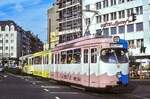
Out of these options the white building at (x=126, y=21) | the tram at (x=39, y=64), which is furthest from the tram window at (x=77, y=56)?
the white building at (x=126, y=21)

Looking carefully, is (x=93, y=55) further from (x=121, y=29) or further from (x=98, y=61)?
(x=121, y=29)

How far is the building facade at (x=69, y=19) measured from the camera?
396ft

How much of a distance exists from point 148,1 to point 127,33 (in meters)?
8.29

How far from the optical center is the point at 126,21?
91.5m

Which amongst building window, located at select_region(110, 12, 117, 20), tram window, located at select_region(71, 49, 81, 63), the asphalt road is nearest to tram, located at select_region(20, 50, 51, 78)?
tram window, located at select_region(71, 49, 81, 63)

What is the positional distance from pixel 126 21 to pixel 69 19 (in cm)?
3901

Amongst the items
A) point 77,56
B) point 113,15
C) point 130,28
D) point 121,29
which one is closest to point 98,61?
point 77,56

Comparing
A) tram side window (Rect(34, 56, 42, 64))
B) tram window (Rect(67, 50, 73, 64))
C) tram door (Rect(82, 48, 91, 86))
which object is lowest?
tram door (Rect(82, 48, 91, 86))

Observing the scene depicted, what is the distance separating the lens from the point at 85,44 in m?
29.4

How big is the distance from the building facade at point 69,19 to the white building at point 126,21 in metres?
11.4

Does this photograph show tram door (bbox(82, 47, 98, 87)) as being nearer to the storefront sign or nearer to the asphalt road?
the asphalt road

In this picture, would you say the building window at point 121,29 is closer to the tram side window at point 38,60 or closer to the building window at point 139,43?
the building window at point 139,43

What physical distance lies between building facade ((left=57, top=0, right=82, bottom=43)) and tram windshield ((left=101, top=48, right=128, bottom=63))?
89.4m

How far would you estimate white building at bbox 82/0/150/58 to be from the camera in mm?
90250
